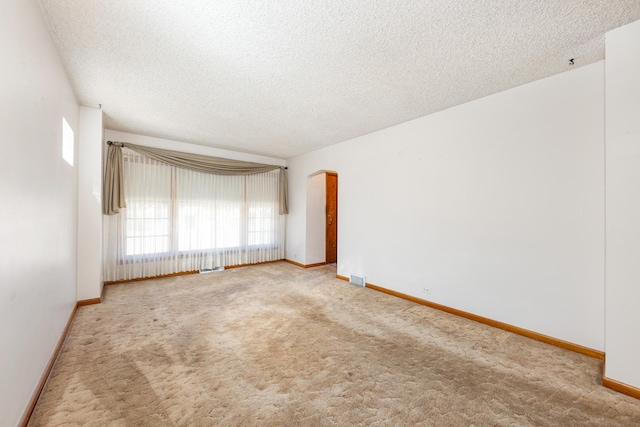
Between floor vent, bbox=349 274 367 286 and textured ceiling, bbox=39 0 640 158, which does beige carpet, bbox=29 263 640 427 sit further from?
textured ceiling, bbox=39 0 640 158

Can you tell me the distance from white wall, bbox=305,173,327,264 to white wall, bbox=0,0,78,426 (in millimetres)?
4157

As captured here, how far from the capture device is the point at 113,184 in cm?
414

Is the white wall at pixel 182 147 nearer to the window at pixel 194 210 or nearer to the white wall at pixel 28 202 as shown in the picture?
the window at pixel 194 210

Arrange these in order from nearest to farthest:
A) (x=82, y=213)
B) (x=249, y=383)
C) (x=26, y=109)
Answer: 1. (x=26, y=109)
2. (x=249, y=383)
3. (x=82, y=213)

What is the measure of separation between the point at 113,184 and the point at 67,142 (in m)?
1.67

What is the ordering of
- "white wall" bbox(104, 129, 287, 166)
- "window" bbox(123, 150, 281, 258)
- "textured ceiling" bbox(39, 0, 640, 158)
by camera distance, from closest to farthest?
1. "textured ceiling" bbox(39, 0, 640, 158)
2. "white wall" bbox(104, 129, 287, 166)
3. "window" bbox(123, 150, 281, 258)

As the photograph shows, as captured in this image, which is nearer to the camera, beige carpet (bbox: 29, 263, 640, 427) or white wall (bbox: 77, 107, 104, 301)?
beige carpet (bbox: 29, 263, 640, 427)

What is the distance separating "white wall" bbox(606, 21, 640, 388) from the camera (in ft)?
5.94

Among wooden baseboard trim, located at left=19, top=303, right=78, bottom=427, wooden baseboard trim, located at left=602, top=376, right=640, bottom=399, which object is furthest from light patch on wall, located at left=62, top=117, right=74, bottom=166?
wooden baseboard trim, located at left=602, top=376, right=640, bottom=399

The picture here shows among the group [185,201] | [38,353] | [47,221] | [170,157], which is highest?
[170,157]

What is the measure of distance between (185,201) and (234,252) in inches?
58.9

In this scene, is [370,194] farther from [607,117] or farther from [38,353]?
[38,353]

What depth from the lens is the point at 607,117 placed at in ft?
6.35

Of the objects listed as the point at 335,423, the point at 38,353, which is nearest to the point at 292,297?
the point at 335,423
